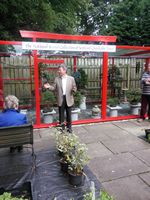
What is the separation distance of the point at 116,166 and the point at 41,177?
3.90ft

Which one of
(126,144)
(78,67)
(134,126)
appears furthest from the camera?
(78,67)

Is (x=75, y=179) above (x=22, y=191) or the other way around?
above

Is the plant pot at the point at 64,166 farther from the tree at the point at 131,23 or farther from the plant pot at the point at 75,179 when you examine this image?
the tree at the point at 131,23

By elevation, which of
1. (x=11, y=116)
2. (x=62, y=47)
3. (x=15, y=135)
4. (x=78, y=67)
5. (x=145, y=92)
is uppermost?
(x=62, y=47)

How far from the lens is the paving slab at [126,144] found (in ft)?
12.1

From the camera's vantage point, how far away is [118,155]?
3.44 m

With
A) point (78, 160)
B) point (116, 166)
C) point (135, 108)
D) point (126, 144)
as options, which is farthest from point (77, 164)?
point (135, 108)

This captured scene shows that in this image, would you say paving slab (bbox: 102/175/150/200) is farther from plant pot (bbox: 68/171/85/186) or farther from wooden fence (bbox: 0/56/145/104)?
wooden fence (bbox: 0/56/145/104)

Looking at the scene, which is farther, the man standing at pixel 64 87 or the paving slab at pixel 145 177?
the man standing at pixel 64 87

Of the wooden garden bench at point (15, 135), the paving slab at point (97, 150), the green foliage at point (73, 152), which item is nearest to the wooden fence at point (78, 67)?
the paving slab at point (97, 150)

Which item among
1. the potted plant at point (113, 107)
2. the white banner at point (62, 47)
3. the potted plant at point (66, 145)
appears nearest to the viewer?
the potted plant at point (66, 145)

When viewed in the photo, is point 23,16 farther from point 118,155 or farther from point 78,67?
point 118,155

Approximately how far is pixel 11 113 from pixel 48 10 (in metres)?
4.88

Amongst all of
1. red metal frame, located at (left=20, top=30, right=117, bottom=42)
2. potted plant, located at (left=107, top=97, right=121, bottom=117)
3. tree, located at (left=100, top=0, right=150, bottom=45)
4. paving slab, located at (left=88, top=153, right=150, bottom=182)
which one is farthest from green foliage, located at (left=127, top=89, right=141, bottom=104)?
tree, located at (left=100, top=0, right=150, bottom=45)
